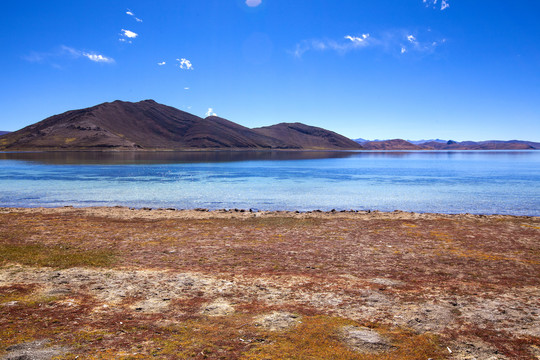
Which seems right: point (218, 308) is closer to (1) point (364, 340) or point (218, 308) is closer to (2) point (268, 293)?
(2) point (268, 293)

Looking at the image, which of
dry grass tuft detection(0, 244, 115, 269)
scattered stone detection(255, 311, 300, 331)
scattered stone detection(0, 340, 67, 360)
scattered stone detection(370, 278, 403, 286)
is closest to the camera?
scattered stone detection(0, 340, 67, 360)

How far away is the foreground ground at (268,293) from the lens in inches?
219

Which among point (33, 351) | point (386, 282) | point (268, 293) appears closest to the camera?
point (33, 351)

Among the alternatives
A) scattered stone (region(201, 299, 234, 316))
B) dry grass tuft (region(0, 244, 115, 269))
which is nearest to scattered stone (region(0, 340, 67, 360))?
scattered stone (region(201, 299, 234, 316))

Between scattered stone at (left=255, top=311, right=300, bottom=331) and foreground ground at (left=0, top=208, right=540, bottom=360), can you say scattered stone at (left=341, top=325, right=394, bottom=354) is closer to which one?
foreground ground at (left=0, top=208, right=540, bottom=360)

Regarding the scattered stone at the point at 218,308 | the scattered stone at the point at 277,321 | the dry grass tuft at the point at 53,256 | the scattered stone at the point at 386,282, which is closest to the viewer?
the scattered stone at the point at 277,321

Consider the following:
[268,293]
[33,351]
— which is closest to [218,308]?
[268,293]

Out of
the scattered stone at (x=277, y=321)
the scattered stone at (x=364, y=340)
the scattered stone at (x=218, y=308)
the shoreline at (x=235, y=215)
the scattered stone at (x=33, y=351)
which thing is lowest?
the shoreline at (x=235, y=215)

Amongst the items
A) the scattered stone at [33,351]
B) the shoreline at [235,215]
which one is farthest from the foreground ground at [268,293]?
the shoreline at [235,215]

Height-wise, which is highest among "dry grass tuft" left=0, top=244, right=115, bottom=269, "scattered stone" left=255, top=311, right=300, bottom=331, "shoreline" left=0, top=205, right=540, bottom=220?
"scattered stone" left=255, top=311, right=300, bottom=331

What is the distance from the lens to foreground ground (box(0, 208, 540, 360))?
18.2 ft

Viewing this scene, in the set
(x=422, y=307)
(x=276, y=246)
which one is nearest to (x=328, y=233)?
(x=276, y=246)

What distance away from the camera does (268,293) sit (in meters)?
7.97

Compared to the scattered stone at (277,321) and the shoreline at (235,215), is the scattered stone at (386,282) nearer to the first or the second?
the scattered stone at (277,321)
